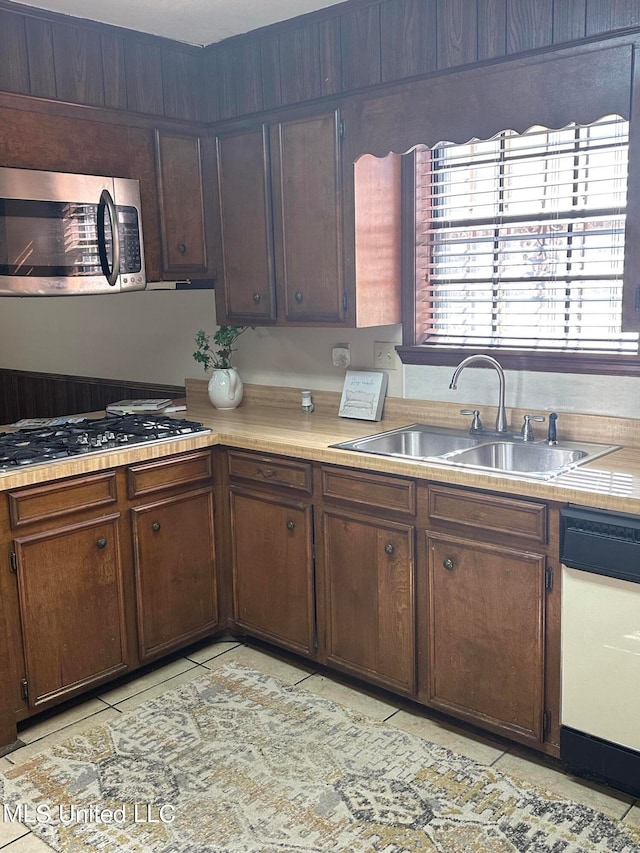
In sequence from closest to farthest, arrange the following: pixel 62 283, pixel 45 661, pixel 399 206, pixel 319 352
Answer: pixel 45 661 < pixel 62 283 < pixel 399 206 < pixel 319 352

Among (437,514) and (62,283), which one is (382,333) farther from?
(62,283)

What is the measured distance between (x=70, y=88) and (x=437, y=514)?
2040mm

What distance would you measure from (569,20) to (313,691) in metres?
2.34

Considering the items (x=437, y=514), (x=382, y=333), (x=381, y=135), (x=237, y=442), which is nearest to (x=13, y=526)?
(x=237, y=442)

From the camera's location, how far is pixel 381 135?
2.87 meters

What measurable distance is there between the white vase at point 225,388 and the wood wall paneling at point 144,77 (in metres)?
1.12

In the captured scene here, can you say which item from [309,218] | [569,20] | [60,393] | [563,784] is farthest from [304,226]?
[60,393]

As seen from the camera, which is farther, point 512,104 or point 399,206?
point 399,206

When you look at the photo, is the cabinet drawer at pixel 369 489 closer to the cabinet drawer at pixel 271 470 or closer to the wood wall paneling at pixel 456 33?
the cabinet drawer at pixel 271 470

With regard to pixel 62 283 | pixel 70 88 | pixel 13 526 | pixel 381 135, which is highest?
pixel 70 88

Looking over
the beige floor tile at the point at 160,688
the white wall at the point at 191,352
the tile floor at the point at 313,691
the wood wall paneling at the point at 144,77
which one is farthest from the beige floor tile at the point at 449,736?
the wood wall paneling at the point at 144,77

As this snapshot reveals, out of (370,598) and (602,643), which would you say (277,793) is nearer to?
(370,598)

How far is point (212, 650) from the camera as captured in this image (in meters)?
3.27

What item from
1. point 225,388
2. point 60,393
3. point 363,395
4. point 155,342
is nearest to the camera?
point 363,395
